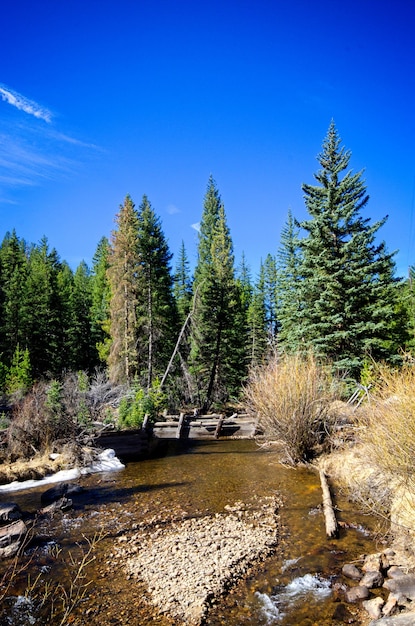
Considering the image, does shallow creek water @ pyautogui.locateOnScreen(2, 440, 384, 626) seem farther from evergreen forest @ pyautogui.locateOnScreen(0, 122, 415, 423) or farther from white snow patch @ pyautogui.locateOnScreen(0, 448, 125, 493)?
evergreen forest @ pyautogui.locateOnScreen(0, 122, 415, 423)

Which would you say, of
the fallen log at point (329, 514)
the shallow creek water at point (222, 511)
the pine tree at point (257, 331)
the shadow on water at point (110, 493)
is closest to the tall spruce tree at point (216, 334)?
the pine tree at point (257, 331)

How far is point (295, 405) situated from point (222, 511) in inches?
160

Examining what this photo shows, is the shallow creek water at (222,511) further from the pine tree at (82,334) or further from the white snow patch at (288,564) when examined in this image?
the pine tree at (82,334)

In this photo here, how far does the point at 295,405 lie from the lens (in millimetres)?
12094

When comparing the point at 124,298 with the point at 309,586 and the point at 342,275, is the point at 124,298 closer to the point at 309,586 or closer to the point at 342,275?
the point at 342,275

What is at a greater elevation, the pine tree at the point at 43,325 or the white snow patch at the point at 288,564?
the pine tree at the point at 43,325

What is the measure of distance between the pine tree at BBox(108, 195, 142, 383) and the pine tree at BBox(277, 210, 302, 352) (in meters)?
9.96

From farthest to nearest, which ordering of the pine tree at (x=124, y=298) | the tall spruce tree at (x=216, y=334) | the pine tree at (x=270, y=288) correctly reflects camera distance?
1. the pine tree at (x=270, y=288)
2. the tall spruce tree at (x=216, y=334)
3. the pine tree at (x=124, y=298)

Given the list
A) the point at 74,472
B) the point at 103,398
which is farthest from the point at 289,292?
the point at 74,472

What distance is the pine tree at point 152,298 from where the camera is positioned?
26281mm

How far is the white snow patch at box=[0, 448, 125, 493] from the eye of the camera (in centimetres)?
1182

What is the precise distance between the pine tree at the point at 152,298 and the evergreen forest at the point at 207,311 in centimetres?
9

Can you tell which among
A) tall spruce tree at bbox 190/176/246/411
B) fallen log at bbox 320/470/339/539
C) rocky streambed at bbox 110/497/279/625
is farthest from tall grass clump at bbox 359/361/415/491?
tall spruce tree at bbox 190/176/246/411

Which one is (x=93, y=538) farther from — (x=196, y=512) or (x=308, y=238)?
(x=308, y=238)
